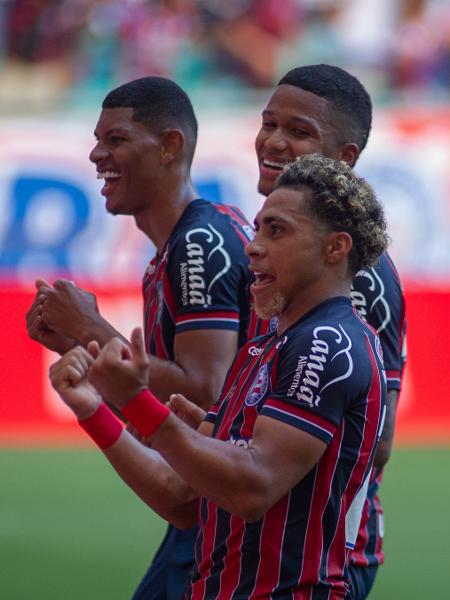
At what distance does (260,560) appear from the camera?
3092 millimetres

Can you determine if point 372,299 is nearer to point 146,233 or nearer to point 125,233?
point 146,233

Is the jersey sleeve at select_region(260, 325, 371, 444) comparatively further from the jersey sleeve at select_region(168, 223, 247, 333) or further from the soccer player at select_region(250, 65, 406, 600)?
the jersey sleeve at select_region(168, 223, 247, 333)

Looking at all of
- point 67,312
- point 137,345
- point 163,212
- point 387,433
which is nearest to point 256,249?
point 137,345

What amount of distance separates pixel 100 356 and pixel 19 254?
890cm

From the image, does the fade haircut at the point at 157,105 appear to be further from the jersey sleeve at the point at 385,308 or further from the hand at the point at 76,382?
the hand at the point at 76,382

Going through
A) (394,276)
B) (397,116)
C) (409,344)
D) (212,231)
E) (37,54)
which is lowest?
(394,276)

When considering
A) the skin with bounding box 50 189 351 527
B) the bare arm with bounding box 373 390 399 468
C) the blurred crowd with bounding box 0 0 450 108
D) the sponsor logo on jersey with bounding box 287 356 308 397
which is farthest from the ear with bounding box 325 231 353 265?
the blurred crowd with bounding box 0 0 450 108

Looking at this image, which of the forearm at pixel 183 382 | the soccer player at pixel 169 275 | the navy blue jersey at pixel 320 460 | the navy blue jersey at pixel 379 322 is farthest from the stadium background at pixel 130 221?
the navy blue jersey at pixel 320 460

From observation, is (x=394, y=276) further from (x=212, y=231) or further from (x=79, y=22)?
(x=79, y=22)

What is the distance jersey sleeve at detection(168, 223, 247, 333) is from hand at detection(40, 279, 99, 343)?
13.0 inches

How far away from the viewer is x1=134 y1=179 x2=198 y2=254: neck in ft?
15.9

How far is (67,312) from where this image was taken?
4.42 m

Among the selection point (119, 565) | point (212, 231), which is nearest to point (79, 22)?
point (119, 565)

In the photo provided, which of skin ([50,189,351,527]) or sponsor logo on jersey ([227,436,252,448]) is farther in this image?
sponsor logo on jersey ([227,436,252,448])
